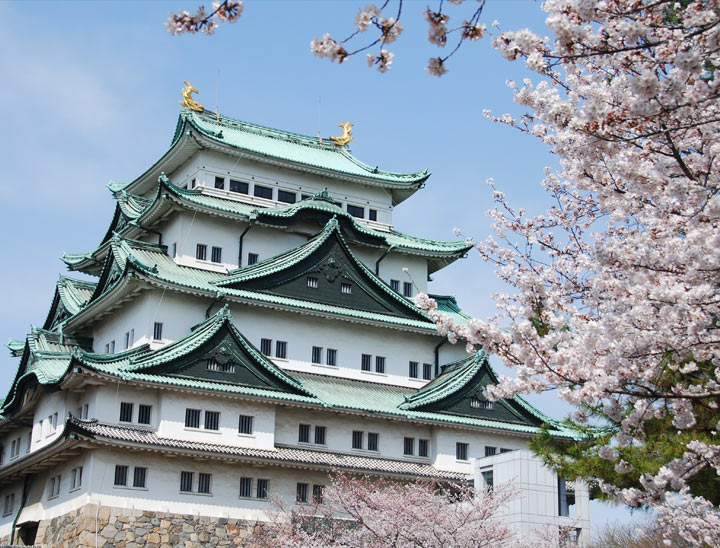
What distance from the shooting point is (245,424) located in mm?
36125

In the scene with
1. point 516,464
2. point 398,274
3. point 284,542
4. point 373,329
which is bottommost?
point 284,542

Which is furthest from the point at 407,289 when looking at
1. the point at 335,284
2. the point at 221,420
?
the point at 221,420

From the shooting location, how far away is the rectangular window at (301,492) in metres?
36.1

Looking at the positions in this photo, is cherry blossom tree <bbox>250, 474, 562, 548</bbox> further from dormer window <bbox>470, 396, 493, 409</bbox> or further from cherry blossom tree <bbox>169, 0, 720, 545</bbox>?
cherry blossom tree <bbox>169, 0, 720, 545</bbox>

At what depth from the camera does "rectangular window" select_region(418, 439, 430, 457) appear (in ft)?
131

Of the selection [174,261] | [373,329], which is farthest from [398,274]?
[174,261]

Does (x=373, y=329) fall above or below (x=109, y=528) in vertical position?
above

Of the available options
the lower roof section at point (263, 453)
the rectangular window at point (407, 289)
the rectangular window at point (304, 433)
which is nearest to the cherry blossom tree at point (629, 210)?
the lower roof section at point (263, 453)

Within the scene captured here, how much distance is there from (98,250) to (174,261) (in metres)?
9.24

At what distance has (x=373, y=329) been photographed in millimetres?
42406

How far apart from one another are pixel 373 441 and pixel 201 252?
447 inches

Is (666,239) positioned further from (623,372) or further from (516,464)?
(516,464)

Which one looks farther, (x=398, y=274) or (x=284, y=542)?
(x=398, y=274)

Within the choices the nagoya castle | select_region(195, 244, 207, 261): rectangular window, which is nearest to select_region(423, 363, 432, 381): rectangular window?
the nagoya castle
